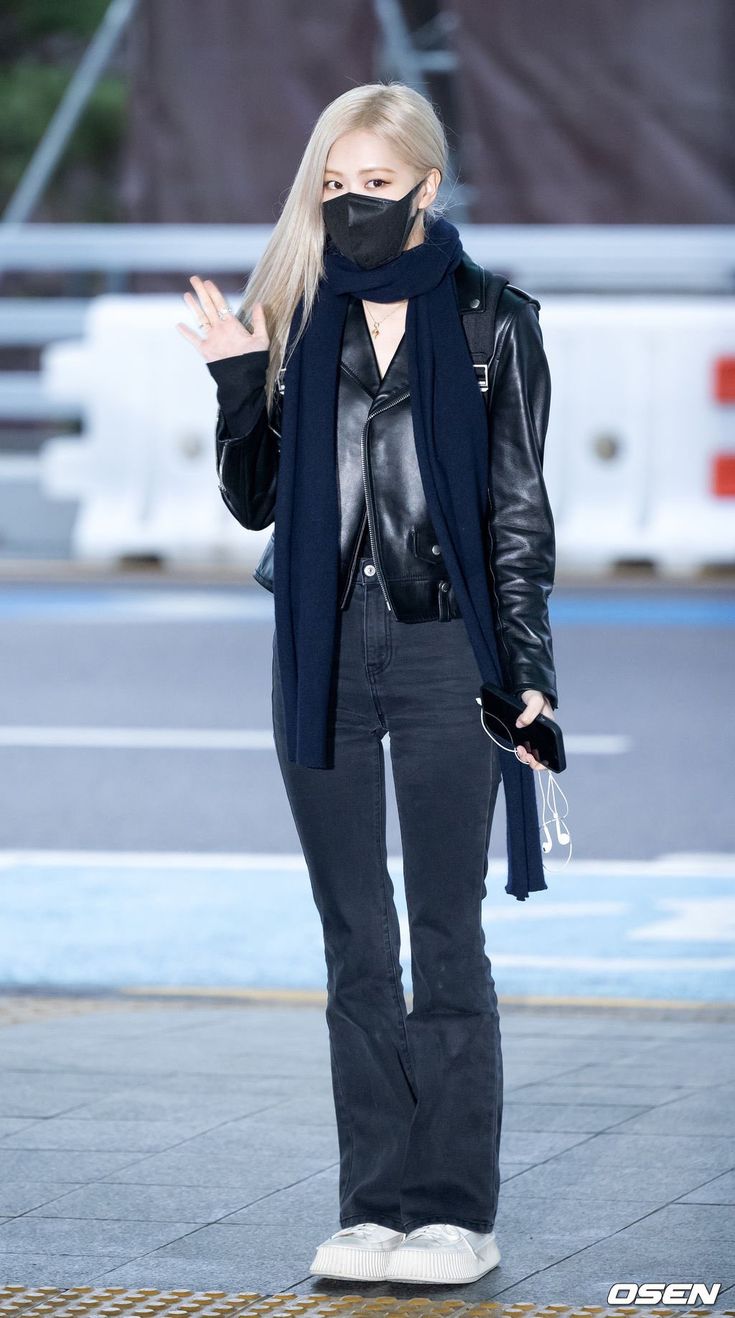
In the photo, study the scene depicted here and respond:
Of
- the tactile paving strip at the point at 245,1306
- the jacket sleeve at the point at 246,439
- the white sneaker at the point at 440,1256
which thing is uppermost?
the jacket sleeve at the point at 246,439

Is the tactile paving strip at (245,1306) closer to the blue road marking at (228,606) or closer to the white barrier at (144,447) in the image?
the blue road marking at (228,606)

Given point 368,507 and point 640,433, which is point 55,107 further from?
point 368,507

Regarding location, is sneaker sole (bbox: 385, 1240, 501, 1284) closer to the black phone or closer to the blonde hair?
the black phone

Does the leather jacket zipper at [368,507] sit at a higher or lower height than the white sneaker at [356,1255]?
higher

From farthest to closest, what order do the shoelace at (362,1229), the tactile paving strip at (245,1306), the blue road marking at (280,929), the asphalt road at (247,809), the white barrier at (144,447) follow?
the white barrier at (144,447) < the asphalt road at (247,809) < the blue road marking at (280,929) < the shoelace at (362,1229) < the tactile paving strip at (245,1306)

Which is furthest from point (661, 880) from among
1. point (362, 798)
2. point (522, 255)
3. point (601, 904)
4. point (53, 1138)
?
point (522, 255)

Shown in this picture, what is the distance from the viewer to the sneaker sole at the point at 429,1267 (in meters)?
3.92

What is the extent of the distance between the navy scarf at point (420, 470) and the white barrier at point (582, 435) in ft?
31.1

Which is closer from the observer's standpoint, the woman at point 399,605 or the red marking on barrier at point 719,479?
the woman at point 399,605

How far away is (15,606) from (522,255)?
4.09 meters

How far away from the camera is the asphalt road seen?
6.70m

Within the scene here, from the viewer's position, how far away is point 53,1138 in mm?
4863

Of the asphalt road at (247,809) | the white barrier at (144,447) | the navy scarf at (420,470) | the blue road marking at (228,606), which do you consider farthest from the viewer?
the white barrier at (144,447)

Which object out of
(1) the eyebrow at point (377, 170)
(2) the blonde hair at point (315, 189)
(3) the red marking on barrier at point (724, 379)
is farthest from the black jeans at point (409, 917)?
(3) the red marking on barrier at point (724, 379)
